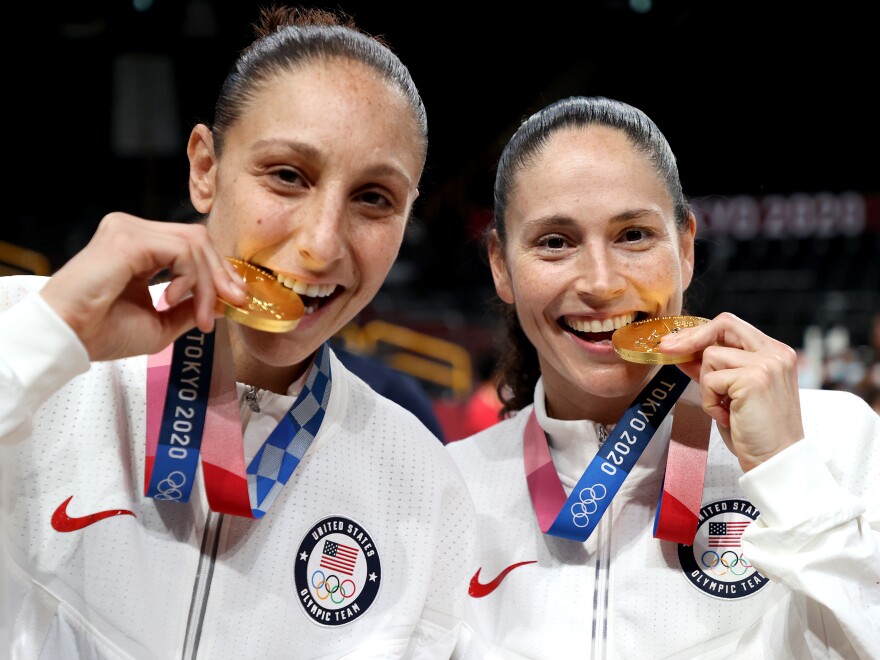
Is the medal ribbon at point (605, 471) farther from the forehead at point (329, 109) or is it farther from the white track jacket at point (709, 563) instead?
the forehead at point (329, 109)

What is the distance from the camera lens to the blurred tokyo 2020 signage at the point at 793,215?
11906mm

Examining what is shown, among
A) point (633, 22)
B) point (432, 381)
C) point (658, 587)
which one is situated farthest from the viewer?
point (432, 381)

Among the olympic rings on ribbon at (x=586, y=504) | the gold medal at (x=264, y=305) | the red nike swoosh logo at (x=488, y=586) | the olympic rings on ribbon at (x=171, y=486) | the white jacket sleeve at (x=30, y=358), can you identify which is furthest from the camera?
the red nike swoosh logo at (x=488, y=586)

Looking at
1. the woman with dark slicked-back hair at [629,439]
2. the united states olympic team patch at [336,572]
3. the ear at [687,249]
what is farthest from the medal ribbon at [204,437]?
the ear at [687,249]

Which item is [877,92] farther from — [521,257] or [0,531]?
[0,531]

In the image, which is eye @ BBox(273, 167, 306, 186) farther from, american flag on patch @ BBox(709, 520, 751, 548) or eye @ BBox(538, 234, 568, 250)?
american flag on patch @ BBox(709, 520, 751, 548)

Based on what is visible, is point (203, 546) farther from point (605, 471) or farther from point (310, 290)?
point (605, 471)

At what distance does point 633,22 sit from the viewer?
4629 mm

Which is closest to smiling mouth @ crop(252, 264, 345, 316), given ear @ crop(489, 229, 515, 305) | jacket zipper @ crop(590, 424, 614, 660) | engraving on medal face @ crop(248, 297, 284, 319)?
engraving on medal face @ crop(248, 297, 284, 319)

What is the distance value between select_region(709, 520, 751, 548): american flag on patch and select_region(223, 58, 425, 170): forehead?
97cm

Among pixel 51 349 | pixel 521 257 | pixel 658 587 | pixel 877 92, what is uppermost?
pixel 877 92

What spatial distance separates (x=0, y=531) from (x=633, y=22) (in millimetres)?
3896

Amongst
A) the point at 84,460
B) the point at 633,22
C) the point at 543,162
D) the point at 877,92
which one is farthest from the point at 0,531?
the point at 877,92

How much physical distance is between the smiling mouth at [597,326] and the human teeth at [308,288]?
0.56 meters
